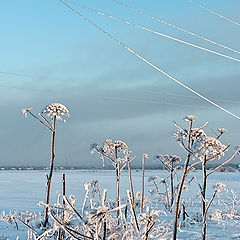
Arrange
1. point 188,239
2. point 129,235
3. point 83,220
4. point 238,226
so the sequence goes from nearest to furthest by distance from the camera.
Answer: point 83,220, point 129,235, point 188,239, point 238,226

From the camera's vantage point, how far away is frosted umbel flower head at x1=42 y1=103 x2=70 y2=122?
6.02 metres

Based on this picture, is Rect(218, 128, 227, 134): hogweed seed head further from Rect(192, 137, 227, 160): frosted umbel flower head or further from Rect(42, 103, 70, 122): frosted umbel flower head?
Rect(42, 103, 70, 122): frosted umbel flower head

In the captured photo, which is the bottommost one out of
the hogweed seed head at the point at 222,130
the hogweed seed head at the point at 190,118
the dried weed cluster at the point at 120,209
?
the dried weed cluster at the point at 120,209

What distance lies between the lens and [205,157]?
3.66 metres

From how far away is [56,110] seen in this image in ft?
19.9

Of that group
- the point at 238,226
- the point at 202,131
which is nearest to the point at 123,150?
the point at 202,131

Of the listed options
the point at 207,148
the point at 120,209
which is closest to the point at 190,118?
the point at 207,148

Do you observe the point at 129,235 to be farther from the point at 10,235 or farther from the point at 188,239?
the point at 10,235

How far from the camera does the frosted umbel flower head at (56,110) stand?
6.02m

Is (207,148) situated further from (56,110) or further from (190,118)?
(56,110)

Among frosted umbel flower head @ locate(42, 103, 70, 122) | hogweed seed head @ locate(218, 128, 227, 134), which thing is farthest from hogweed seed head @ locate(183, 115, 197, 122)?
frosted umbel flower head @ locate(42, 103, 70, 122)

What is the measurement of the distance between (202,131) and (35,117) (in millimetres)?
2400

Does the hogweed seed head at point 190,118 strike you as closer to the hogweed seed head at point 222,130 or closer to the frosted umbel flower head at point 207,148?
the frosted umbel flower head at point 207,148

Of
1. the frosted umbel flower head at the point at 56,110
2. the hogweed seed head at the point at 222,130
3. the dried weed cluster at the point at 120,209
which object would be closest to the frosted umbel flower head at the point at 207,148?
the dried weed cluster at the point at 120,209
